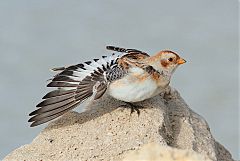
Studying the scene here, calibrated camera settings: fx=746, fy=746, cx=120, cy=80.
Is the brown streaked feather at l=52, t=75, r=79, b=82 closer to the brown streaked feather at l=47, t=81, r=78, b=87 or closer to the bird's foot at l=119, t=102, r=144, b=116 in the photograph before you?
the brown streaked feather at l=47, t=81, r=78, b=87

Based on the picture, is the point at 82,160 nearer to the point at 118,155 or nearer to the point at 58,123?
the point at 118,155

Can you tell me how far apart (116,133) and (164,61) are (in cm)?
97

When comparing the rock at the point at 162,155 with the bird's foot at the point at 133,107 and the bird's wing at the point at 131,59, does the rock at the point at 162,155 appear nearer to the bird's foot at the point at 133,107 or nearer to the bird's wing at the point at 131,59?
the bird's foot at the point at 133,107

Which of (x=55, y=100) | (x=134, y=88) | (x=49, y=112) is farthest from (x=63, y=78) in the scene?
(x=134, y=88)

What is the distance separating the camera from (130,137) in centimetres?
486

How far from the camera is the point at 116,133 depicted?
493 centimetres

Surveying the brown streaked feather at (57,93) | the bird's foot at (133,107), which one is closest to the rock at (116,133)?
the bird's foot at (133,107)

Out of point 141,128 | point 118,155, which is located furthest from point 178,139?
point 118,155

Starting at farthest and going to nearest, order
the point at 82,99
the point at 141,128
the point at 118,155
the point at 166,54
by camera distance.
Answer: the point at 166,54
the point at 82,99
the point at 141,128
the point at 118,155

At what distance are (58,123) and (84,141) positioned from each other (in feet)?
1.42

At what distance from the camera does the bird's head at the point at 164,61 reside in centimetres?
564

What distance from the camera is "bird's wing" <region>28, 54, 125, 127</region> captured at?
5.26 m

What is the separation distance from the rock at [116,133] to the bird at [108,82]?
90 millimetres

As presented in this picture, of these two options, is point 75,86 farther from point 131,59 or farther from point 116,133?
point 116,133
